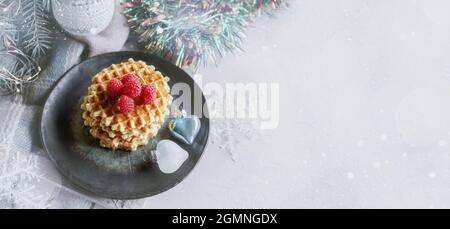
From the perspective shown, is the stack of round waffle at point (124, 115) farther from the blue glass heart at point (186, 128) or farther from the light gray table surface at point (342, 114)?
the light gray table surface at point (342, 114)

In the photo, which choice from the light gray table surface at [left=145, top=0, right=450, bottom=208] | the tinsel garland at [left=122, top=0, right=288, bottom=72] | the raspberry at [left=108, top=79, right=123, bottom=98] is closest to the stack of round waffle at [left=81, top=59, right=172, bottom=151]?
the raspberry at [left=108, top=79, right=123, bottom=98]

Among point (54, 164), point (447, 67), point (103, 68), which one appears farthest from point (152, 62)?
point (447, 67)

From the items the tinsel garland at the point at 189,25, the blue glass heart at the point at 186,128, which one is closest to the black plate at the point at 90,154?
the blue glass heart at the point at 186,128

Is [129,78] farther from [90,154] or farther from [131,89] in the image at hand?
[90,154]

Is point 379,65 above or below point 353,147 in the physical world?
above

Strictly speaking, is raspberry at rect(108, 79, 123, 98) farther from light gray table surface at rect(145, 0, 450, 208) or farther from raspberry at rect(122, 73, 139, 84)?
light gray table surface at rect(145, 0, 450, 208)
